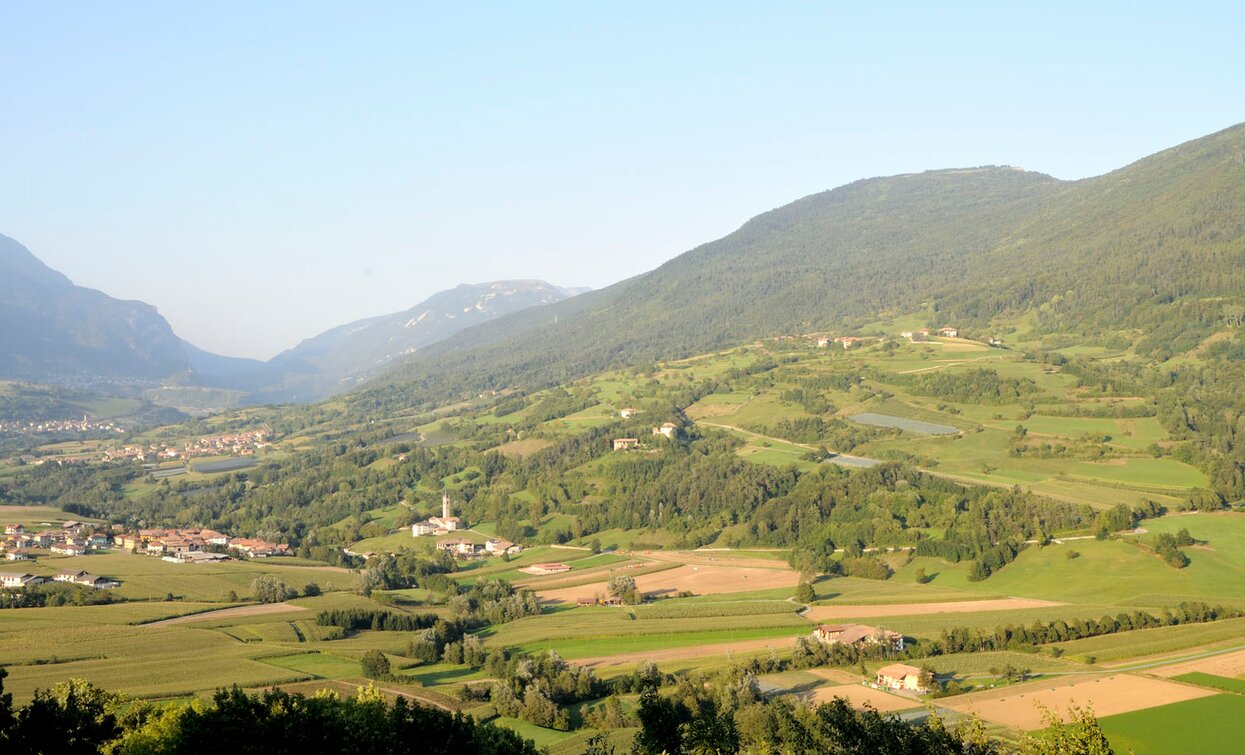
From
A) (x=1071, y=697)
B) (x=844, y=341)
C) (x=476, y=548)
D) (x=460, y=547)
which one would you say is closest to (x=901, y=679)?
(x=1071, y=697)

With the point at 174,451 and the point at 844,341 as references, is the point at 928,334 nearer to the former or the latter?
the point at 844,341

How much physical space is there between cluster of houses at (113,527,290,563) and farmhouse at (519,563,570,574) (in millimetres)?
22112

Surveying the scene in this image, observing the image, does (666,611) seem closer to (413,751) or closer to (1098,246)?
(413,751)

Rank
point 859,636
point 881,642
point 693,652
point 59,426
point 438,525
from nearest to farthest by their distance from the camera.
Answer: point 881,642 < point 859,636 < point 693,652 < point 438,525 < point 59,426

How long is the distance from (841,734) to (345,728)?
15.3 metres

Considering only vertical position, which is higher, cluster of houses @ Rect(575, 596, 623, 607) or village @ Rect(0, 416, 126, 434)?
village @ Rect(0, 416, 126, 434)

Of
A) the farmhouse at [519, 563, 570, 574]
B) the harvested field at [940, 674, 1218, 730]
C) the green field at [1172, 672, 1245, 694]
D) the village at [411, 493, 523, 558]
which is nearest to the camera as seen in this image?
the harvested field at [940, 674, 1218, 730]

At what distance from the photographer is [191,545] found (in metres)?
79.8

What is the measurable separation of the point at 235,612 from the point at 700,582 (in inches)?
1126

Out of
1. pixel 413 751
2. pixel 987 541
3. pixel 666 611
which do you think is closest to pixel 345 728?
pixel 413 751

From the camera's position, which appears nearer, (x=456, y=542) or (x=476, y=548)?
(x=456, y=542)

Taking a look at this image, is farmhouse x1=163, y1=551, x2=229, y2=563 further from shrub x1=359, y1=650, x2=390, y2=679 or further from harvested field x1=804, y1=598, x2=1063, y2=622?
harvested field x1=804, y1=598, x2=1063, y2=622

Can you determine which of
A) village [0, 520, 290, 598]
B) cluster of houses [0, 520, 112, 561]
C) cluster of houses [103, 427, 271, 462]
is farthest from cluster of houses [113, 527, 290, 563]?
cluster of houses [103, 427, 271, 462]

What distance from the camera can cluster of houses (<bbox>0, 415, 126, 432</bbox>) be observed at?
590ft
